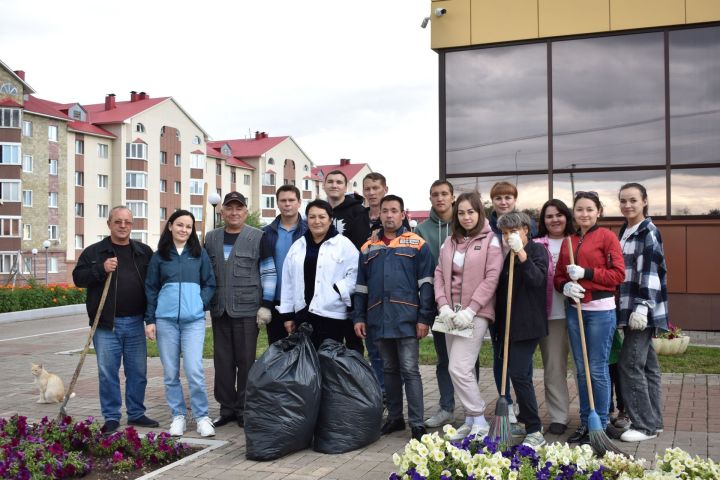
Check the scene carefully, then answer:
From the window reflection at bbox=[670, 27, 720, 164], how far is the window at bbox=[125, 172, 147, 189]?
4633cm

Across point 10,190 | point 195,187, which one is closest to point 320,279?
point 10,190

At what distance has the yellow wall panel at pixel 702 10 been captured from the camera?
12.1 metres

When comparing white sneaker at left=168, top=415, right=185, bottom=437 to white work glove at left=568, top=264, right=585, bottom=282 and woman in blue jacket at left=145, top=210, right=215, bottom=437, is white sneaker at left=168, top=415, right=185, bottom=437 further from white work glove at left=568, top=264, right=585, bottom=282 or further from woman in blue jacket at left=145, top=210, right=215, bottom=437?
white work glove at left=568, top=264, right=585, bottom=282

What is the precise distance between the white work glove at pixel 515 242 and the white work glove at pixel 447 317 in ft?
2.21

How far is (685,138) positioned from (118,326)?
10190mm

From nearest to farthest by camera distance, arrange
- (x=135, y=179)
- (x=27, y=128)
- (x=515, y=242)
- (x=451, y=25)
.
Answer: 1. (x=515, y=242)
2. (x=451, y=25)
3. (x=27, y=128)
4. (x=135, y=179)

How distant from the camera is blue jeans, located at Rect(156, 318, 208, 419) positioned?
6121 millimetres

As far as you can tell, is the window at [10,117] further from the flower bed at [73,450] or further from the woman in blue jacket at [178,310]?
the flower bed at [73,450]

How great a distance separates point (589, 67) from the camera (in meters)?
12.8

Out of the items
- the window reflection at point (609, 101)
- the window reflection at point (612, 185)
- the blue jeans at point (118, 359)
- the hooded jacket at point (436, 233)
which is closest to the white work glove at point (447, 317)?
the hooded jacket at point (436, 233)

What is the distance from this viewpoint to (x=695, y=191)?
12.6 m

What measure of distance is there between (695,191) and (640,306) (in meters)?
8.11

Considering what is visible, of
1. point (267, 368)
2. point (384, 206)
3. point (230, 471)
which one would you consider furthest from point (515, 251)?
point (230, 471)

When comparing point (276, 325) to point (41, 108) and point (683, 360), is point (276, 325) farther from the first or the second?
point (41, 108)
